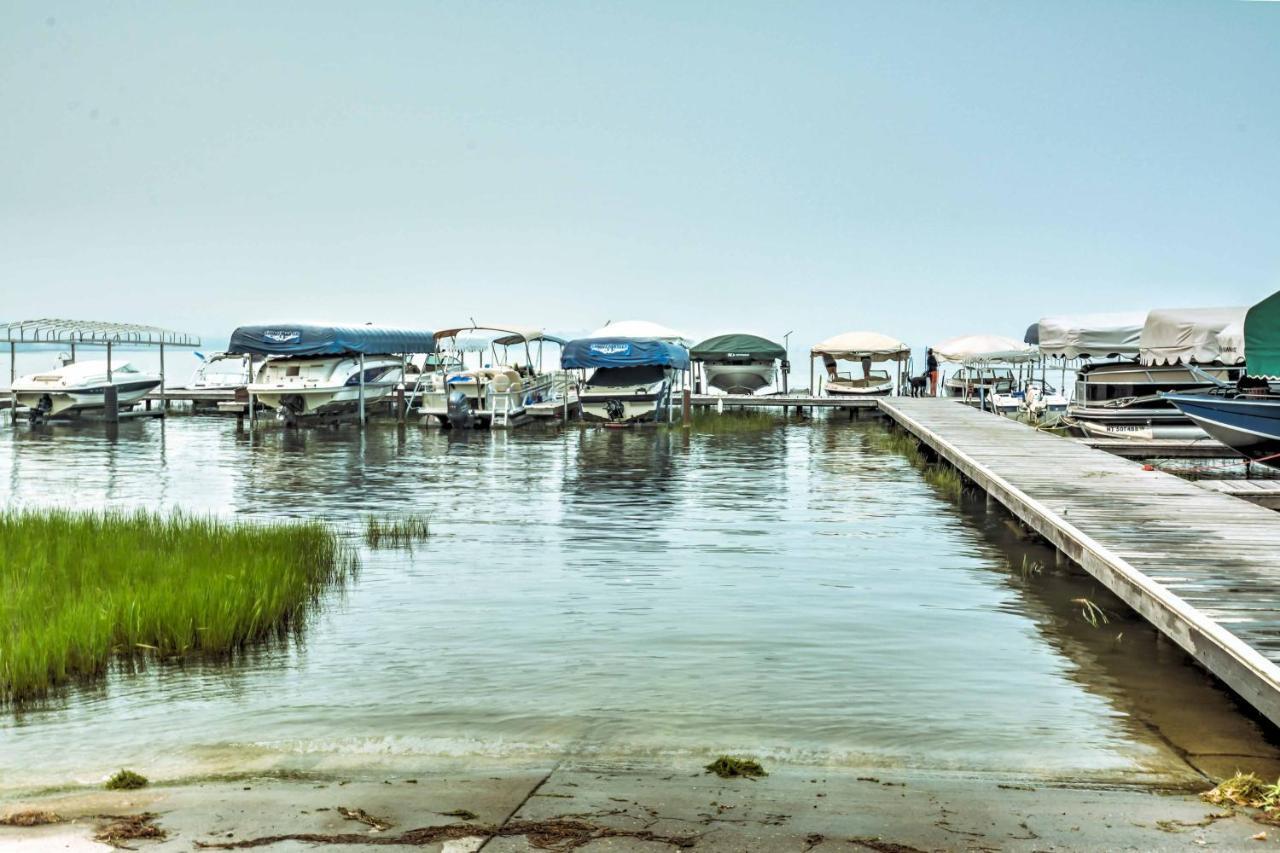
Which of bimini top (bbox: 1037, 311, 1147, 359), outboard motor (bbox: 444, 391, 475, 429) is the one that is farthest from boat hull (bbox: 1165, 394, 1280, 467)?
outboard motor (bbox: 444, 391, 475, 429)

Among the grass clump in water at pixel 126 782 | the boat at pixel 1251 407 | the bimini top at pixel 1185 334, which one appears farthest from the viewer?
the bimini top at pixel 1185 334

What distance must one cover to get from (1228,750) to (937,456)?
67.0ft

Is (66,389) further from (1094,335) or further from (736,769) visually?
(736,769)

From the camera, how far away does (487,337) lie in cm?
4053

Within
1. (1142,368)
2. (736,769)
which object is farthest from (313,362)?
(736,769)

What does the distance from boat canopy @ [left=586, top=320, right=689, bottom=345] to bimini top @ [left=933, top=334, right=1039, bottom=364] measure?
13.8 metres

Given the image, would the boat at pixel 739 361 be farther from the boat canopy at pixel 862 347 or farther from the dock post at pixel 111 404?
the dock post at pixel 111 404

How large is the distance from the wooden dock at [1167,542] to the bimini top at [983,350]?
27289 mm

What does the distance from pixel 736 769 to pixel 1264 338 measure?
562 inches

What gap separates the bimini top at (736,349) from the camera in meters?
45.8

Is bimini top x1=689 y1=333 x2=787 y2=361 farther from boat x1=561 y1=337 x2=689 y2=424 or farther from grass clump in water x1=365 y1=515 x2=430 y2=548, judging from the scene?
grass clump in water x1=365 y1=515 x2=430 y2=548

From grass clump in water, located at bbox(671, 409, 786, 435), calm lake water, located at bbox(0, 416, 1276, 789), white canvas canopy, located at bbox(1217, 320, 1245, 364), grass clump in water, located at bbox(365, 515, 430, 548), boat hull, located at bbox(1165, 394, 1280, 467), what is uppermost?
white canvas canopy, located at bbox(1217, 320, 1245, 364)

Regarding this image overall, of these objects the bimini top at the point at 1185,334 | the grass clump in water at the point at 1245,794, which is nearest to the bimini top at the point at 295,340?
the bimini top at the point at 1185,334

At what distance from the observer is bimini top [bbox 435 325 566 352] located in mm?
39031
